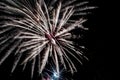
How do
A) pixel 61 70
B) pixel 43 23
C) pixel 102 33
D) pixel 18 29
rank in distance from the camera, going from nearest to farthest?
pixel 43 23 → pixel 18 29 → pixel 61 70 → pixel 102 33

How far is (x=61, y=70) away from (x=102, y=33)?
3.40m

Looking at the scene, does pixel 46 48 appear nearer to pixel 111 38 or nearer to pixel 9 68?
pixel 9 68

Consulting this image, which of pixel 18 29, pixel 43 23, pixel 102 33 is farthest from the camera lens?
pixel 102 33

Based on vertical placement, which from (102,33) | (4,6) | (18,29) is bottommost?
(102,33)

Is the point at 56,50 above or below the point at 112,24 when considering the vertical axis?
above

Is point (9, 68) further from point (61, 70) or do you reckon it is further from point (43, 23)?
point (43, 23)

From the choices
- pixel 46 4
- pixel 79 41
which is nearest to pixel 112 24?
pixel 79 41

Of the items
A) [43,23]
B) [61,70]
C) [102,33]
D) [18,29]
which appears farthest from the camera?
[102,33]

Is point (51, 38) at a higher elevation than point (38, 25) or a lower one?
lower

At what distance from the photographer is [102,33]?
15.5 metres

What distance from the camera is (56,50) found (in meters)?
10.8

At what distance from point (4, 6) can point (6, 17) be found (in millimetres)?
445

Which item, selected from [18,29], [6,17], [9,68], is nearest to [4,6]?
[6,17]

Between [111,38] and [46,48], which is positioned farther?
[111,38]
